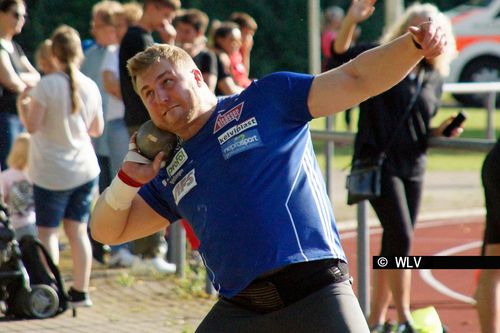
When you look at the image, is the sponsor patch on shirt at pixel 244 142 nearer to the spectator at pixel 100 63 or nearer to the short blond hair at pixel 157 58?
the short blond hair at pixel 157 58

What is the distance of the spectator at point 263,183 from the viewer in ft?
14.3

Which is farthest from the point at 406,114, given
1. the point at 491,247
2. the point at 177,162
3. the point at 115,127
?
the point at 115,127

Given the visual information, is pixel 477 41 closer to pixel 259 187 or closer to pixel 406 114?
pixel 406 114

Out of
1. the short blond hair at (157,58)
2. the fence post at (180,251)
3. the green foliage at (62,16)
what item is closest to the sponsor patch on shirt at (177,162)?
the short blond hair at (157,58)

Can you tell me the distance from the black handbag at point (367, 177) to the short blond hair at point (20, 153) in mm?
2913

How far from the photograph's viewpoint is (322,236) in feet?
14.6

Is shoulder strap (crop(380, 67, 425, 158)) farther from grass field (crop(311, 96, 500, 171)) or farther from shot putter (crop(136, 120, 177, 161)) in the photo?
grass field (crop(311, 96, 500, 171))

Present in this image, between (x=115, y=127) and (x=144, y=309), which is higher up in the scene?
(x=115, y=127)

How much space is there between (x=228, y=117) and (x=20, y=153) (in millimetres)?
5141

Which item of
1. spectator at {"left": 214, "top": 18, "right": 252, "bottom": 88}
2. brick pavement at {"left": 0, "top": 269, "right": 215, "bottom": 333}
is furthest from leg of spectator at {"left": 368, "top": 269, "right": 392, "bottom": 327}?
spectator at {"left": 214, "top": 18, "right": 252, "bottom": 88}

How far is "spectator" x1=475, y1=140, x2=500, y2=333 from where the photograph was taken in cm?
619

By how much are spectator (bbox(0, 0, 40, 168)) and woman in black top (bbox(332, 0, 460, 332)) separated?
2.91 metres

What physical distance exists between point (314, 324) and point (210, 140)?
2.56ft

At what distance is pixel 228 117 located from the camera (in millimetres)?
4535
